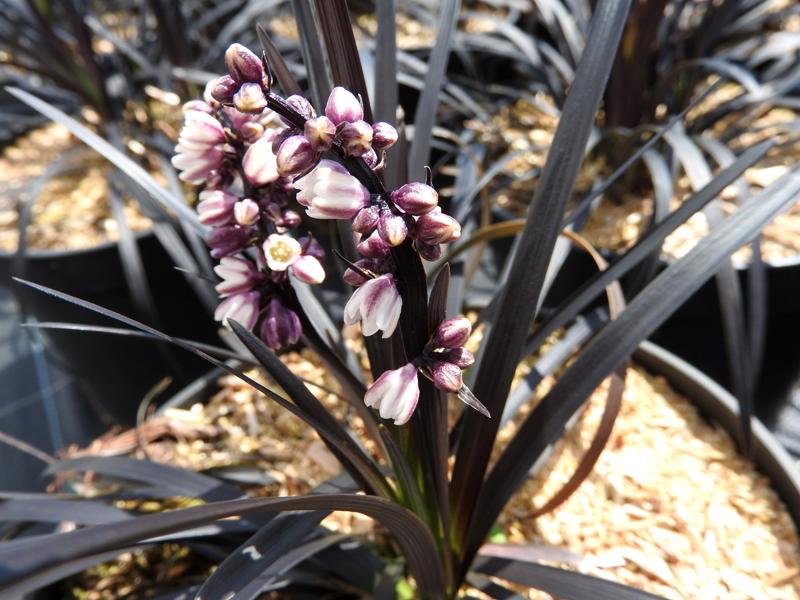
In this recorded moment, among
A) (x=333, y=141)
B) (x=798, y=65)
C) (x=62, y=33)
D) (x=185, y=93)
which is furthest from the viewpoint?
(x=62, y=33)

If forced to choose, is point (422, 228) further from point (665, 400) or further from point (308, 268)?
point (665, 400)

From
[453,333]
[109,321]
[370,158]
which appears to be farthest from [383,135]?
[109,321]

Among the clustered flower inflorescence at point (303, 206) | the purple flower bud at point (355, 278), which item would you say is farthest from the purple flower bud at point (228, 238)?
the purple flower bud at point (355, 278)

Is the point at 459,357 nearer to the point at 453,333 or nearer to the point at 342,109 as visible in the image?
the point at 453,333

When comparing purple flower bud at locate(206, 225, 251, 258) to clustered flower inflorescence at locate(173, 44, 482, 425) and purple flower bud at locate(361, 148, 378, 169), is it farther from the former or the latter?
purple flower bud at locate(361, 148, 378, 169)

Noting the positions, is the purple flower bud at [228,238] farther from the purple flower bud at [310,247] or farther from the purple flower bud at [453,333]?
the purple flower bud at [453,333]

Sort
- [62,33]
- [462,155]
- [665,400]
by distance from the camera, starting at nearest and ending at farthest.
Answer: [665,400], [462,155], [62,33]

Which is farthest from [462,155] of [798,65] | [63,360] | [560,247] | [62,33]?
[62,33]
